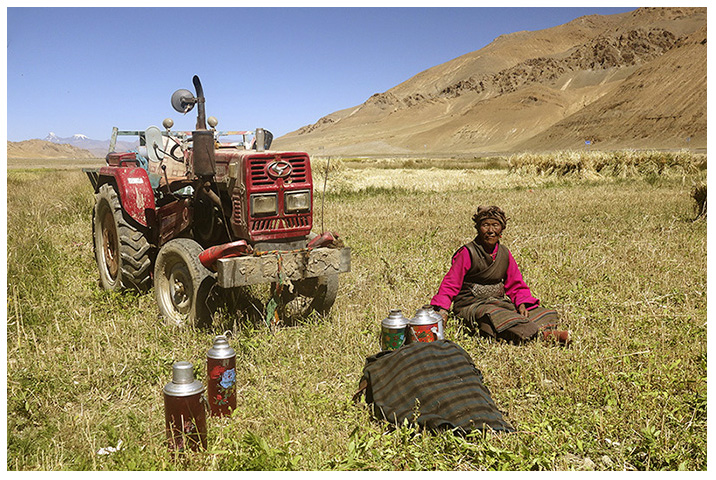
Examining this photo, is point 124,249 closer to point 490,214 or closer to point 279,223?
point 279,223

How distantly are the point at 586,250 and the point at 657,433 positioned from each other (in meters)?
5.16

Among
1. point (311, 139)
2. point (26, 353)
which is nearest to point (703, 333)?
point (26, 353)

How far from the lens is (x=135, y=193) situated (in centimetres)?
584

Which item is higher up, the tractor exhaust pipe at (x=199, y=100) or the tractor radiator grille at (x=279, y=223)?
the tractor exhaust pipe at (x=199, y=100)

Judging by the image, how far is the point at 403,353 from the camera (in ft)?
12.8

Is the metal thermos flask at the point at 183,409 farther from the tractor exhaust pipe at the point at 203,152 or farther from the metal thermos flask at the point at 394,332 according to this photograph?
the tractor exhaust pipe at the point at 203,152

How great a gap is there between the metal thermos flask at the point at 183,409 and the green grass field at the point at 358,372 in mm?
90

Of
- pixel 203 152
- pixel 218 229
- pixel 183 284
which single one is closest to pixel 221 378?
pixel 183 284

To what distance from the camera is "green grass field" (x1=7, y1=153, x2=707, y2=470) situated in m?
3.09

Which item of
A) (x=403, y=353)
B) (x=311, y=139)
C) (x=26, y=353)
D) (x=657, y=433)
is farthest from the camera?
(x=311, y=139)

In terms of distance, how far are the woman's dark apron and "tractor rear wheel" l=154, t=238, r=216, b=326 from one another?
2140 millimetres

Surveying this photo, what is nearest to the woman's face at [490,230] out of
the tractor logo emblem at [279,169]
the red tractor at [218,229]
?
the red tractor at [218,229]

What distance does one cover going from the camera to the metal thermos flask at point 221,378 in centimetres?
342
